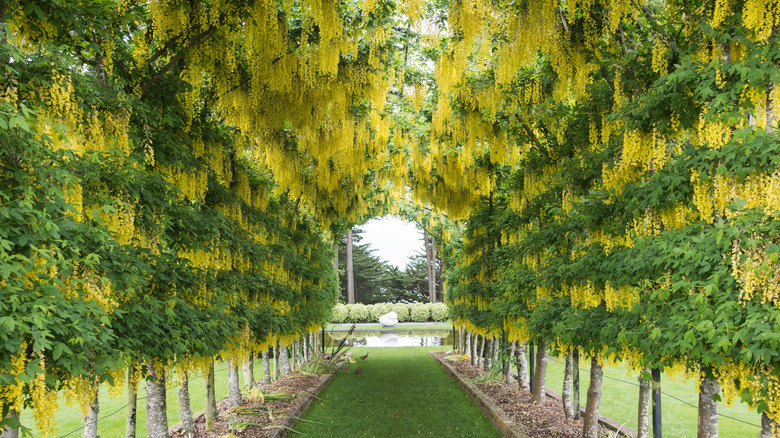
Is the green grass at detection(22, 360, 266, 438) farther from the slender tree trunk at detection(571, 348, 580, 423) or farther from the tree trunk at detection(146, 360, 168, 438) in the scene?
the slender tree trunk at detection(571, 348, 580, 423)

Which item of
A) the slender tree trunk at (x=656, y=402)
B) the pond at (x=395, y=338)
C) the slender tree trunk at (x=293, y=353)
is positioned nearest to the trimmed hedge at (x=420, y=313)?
the pond at (x=395, y=338)

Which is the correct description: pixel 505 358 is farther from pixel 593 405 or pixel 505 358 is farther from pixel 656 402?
pixel 656 402

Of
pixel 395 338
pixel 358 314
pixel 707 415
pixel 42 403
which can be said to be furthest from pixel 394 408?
pixel 358 314

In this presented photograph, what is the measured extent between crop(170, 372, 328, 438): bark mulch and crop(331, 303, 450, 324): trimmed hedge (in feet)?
60.2

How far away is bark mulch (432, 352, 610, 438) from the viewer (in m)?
5.79

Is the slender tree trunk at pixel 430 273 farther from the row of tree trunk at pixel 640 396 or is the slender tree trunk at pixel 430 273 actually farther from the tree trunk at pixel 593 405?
the tree trunk at pixel 593 405

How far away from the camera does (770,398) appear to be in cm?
217

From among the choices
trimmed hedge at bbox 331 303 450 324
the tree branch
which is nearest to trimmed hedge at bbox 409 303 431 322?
trimmed hedge at bbox 331 303 450 324

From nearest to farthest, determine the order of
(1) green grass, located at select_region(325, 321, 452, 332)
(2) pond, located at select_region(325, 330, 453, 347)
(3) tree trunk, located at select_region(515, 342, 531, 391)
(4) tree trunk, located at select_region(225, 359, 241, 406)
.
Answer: (4) tree trunk, located at select_region(225, 359, 241, 406), (3) tree trunk, located at select_region(515, 342, 531, 391), (2) pond, located at select_region(325, 330, 453, 347), (1) green grass, located at select_region(325, 321, 452, 332)

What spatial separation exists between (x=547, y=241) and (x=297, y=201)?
641 centimetres

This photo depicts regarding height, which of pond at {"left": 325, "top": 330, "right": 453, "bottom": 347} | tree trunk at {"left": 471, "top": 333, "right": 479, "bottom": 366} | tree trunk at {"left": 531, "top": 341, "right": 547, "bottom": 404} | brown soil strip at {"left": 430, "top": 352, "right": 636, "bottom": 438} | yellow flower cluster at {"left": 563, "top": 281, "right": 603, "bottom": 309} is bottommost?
pond at {"left": 325, "top": 330, "right": 453, "bottom": 347}

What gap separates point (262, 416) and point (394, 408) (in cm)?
256

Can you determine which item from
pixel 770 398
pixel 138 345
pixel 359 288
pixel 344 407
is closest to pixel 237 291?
pixel 138 345

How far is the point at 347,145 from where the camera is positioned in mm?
7523
